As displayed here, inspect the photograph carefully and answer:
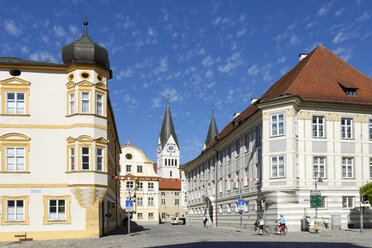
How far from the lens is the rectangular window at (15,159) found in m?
29.8

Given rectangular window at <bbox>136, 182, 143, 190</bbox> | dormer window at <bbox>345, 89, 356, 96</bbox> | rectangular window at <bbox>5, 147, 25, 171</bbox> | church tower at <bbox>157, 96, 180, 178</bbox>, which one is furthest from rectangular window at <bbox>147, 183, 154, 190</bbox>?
rectangular window at <bbox>5, 147, 25, 171</bbox>

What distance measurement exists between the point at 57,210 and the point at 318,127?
2087cm

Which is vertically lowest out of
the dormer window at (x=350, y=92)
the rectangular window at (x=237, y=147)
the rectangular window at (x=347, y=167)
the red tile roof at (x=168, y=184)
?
the red tile roof at (x=168, y=184)

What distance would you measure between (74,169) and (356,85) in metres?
24.3

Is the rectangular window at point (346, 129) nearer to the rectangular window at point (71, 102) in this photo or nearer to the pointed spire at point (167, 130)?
the rectangular window at point (71, 102)

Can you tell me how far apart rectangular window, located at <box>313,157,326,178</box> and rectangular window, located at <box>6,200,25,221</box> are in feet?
71.8

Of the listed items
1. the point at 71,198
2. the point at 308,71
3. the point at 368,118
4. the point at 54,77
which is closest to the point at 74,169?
the point at 71,198

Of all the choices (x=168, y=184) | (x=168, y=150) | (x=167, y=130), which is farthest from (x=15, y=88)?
(x=168, y=150)

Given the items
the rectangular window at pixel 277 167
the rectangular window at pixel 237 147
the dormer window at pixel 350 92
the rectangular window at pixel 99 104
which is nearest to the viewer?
the rectangular window at pixel 99 104

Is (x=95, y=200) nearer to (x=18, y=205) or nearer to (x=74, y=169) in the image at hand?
(x=74, y=169)

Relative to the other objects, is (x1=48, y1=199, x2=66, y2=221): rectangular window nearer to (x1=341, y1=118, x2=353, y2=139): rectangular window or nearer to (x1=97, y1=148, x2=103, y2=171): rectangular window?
(x1=97, y1=148, x2=103, y2=171): rectangular window

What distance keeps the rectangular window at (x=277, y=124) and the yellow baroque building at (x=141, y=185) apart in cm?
5307

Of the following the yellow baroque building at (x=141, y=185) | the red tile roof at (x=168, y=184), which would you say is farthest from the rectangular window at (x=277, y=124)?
the red tile roof at (x=168, y=184)

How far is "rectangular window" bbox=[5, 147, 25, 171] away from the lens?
97.8 ft
